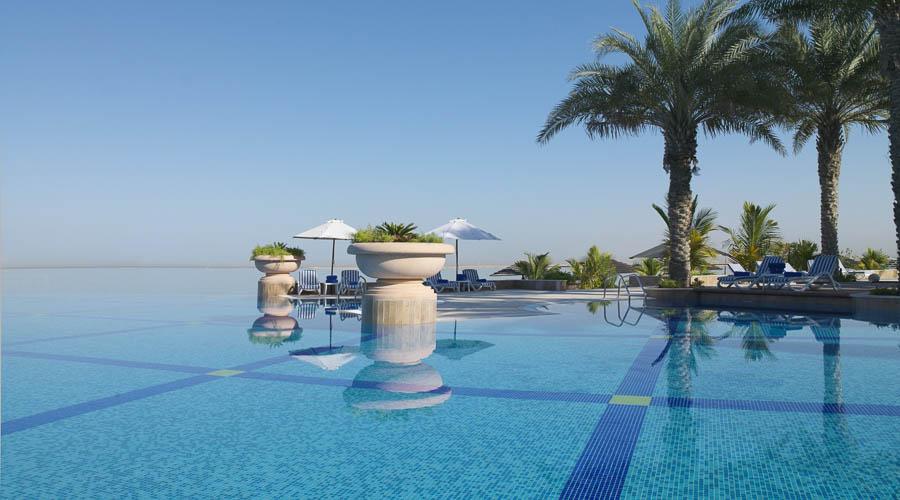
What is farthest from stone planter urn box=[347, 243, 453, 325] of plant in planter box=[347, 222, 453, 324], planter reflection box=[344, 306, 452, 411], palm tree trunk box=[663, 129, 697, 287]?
palm tree trunk box=[663, 129, 697, 287]

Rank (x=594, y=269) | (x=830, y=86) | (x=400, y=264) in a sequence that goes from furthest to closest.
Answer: (x=594, y=269)
(x=830, y=86)
(x=400, y=264)

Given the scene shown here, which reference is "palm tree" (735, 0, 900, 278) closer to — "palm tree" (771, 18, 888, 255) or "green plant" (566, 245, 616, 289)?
"palm tree" (771, 18, 888, 255)

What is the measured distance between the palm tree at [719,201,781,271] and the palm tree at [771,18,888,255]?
6799mm

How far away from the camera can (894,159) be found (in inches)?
452

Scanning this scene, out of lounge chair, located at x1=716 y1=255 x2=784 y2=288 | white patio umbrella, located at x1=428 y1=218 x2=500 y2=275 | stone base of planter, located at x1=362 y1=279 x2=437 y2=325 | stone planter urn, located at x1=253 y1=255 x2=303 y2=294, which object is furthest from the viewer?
white patio umbrella, located at x1=428 y1=218 x2=500 y2=275

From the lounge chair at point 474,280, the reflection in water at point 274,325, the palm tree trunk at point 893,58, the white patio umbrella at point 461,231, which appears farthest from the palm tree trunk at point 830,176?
the reflection in water at point 274,325

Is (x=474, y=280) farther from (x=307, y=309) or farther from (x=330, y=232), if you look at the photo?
(x=307, y=309)

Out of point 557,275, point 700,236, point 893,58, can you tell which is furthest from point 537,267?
point 893,58

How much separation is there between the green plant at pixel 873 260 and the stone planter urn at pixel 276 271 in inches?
996

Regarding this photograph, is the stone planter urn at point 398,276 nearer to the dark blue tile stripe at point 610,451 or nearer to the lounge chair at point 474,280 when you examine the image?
the dark blue tile stripe at point 610,451

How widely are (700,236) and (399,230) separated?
731 inches

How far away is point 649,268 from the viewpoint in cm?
2508

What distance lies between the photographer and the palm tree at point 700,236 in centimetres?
2397

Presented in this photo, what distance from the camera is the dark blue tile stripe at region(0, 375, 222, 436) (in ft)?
13.8
